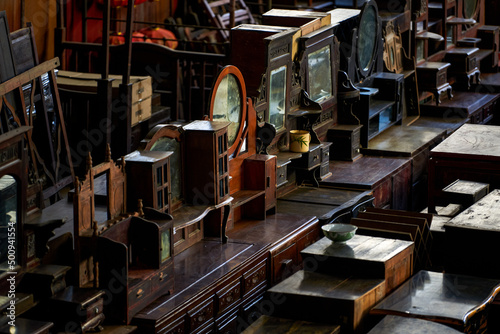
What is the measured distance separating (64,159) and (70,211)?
81 cm

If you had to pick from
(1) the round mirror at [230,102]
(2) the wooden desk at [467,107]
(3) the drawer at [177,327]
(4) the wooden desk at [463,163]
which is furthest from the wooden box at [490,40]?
(3) the drawer at [177,327]

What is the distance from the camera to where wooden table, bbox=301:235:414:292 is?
6.52 metres

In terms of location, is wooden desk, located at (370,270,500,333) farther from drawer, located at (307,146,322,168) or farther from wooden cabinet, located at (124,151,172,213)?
drawer, located at (307,146,322,168)

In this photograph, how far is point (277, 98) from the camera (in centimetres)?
830

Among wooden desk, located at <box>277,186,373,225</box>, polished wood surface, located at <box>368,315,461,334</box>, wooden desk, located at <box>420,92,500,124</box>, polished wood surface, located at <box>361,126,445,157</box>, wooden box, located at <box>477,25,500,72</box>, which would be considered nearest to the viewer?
polished wood surface, located at <box>368,315,461,334</box>

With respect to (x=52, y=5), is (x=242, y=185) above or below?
below

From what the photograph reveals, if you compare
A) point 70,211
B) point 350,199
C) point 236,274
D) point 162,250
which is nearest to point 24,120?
point 70,211

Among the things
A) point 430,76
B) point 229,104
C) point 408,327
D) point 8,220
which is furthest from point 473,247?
point 430,76

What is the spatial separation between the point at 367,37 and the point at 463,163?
6.24ft

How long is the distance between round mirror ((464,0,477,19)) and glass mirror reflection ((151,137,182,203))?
759cm

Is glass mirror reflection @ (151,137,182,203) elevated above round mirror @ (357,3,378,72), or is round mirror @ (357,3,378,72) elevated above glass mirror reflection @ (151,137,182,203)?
round mirror @ (357,3,378,72)

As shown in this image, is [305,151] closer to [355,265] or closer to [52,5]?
[355,265]

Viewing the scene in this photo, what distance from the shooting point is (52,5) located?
32.9ft

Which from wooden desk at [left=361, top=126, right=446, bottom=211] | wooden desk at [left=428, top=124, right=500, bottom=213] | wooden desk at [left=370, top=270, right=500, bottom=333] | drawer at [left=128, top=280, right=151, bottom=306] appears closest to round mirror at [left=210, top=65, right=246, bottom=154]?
drawer at [left=128, top=280, right=151, bottom=306]
